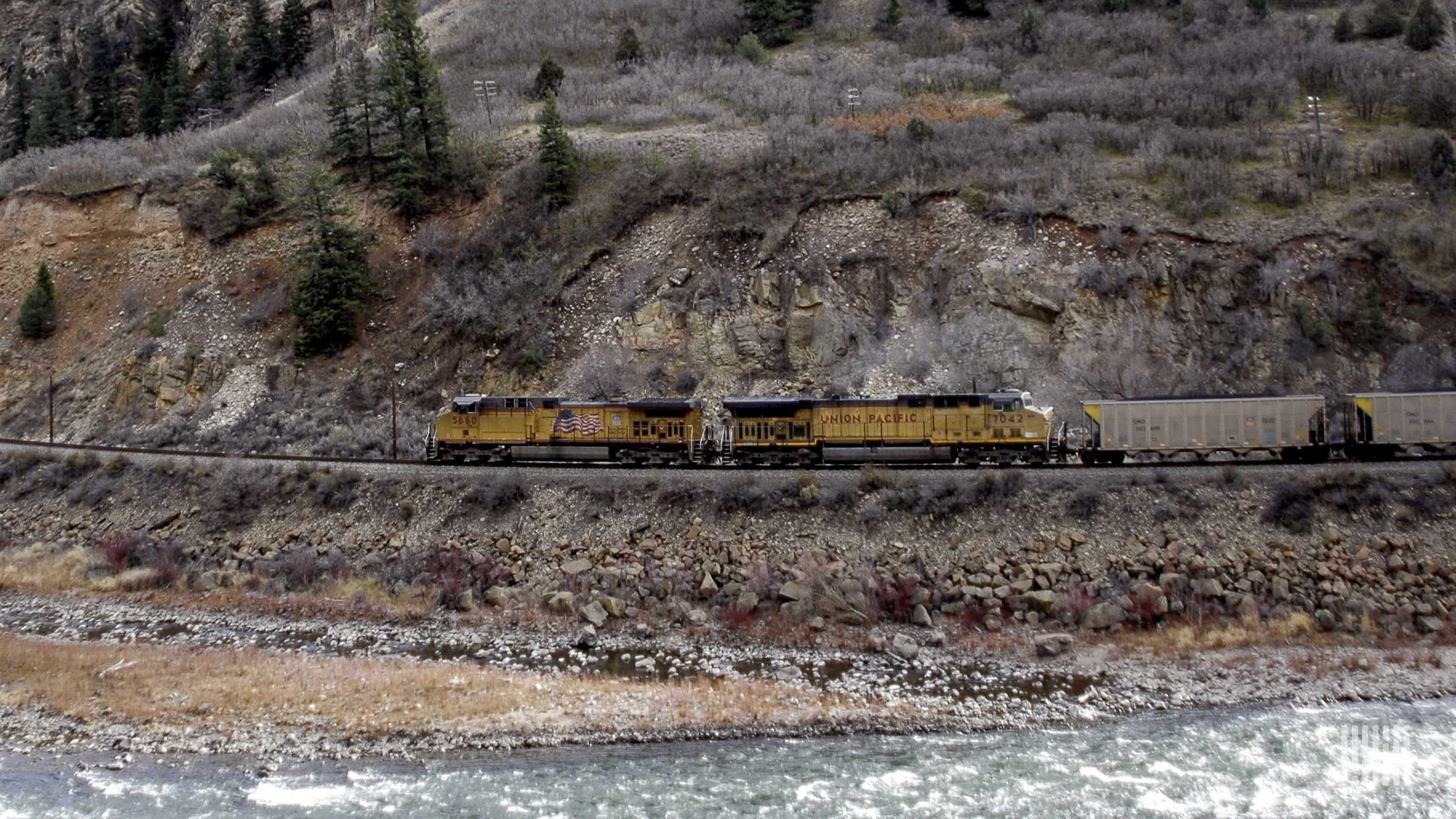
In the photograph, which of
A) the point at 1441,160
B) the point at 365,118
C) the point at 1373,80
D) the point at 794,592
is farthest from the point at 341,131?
the point at 1373,80

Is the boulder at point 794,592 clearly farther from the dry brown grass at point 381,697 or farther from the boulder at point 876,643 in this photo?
the dry brown grass at point 381,697

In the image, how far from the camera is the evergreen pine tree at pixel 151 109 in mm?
68250

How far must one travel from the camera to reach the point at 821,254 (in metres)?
38.5

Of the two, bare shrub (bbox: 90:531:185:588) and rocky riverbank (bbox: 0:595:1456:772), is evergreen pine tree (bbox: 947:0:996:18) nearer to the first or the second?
rocky riverbank (bbox: 0:595:1456:772)

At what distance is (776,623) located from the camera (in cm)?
2247

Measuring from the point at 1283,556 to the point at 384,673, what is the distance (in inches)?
903

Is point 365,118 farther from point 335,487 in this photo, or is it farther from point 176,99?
point 176,99

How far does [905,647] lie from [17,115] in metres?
87.4

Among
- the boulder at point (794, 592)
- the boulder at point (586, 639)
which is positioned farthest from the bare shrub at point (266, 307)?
the boulder at point (794, 592)

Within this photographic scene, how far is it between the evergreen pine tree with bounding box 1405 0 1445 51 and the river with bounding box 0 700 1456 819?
50632 mm

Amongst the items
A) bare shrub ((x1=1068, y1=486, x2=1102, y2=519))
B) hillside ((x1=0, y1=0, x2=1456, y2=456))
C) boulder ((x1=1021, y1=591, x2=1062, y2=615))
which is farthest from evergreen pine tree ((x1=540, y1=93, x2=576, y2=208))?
boulder ((x1=1021, y1=591, x2=1062, y2=615))

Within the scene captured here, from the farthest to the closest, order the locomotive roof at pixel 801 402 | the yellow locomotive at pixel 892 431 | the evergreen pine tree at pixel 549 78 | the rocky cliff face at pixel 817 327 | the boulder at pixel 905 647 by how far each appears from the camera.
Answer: the evergreen pine tree at pixel 549 78
the rocky cliff face at pixel 817 327
the locomotive roof at pixel 801 402
the yellow locomotive at pixel 892 431
the boulder at pixel 905 647

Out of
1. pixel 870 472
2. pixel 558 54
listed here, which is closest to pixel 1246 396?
pixel 870 472

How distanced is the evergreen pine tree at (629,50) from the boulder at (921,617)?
53806 mm
